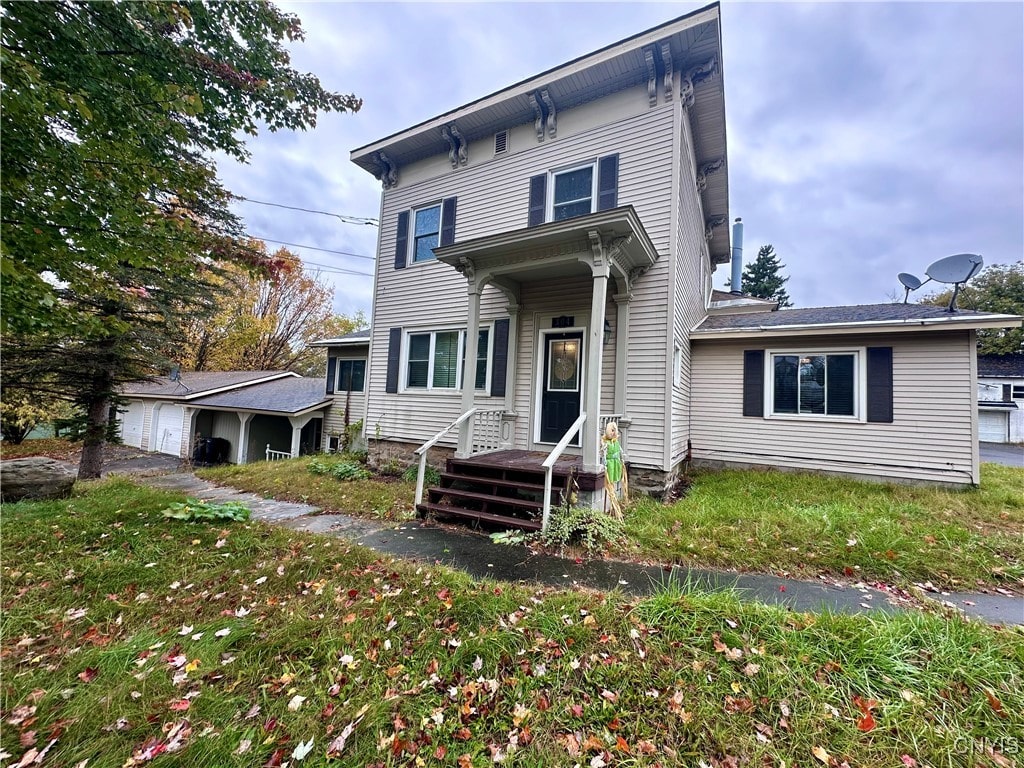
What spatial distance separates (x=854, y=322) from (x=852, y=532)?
4475 millimetres

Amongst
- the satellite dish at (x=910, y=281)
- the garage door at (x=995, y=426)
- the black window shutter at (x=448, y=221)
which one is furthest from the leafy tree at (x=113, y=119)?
the garage door at (x=995, y=426)

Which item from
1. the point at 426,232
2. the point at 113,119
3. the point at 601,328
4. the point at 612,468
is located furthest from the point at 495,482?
the point at 426,232

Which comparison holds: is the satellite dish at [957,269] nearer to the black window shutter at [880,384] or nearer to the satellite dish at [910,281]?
the satellite dish at [910,281]

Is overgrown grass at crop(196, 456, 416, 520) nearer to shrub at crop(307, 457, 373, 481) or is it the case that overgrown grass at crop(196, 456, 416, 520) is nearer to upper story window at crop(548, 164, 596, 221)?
shrub at crop(307, 457, 373, 481)

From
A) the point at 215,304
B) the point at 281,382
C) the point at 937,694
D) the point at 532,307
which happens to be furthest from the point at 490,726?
the point at 281,382

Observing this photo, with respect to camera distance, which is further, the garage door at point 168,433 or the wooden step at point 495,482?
the garage door at point 168,433

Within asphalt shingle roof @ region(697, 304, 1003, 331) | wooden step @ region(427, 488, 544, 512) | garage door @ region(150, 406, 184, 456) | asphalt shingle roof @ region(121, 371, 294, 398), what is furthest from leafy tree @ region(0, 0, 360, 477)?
garage door @ region(150, 406, 184, 456)

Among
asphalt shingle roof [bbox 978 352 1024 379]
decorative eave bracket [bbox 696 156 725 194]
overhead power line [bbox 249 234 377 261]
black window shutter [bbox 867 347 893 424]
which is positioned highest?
overhead power line [bbox 249 234 377 261]

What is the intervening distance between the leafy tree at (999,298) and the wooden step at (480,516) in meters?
31.0

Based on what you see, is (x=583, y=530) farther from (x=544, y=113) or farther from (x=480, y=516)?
(x=544, y=113)

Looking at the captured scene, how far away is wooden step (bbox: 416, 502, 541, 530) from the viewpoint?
4758mm

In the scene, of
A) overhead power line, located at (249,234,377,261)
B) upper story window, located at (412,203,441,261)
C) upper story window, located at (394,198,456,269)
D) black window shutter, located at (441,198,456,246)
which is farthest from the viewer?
overhead power line, located at (249,234,377,261)

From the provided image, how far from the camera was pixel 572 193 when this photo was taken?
719 centimetres

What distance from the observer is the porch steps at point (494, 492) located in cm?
502
